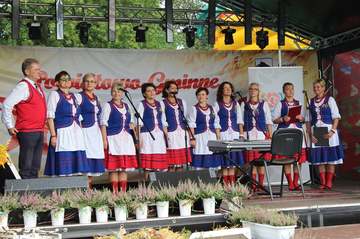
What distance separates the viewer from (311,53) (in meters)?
8.11

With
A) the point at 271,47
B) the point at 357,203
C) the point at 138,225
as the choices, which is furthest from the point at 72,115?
the point at 271,47

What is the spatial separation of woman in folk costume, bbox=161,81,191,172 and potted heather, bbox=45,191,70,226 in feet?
10.4

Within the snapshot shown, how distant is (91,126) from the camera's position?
5.80m

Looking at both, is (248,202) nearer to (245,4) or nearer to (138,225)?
(138,225)

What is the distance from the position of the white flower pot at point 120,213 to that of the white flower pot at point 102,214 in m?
0.07

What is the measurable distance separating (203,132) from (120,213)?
123 inches

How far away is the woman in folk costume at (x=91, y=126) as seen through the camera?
18.9 feet

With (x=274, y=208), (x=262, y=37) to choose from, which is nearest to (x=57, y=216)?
(x=274, y=208)

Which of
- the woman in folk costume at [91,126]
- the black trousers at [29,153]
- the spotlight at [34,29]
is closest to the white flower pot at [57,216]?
the black trousers at [29,153]

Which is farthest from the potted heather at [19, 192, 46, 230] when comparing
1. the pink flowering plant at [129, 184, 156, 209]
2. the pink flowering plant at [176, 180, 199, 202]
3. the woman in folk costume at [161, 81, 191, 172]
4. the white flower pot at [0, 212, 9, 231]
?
the woman in folk costume at [161, 81, 191, 172]

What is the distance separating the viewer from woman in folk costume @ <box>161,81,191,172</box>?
653 cm

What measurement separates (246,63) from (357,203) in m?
3.84

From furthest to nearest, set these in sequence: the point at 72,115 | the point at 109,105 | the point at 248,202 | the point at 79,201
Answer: the point at 109,105
the point at 72,115
the point at 248,202
the point at 79,201

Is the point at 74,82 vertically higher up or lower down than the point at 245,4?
lower down
